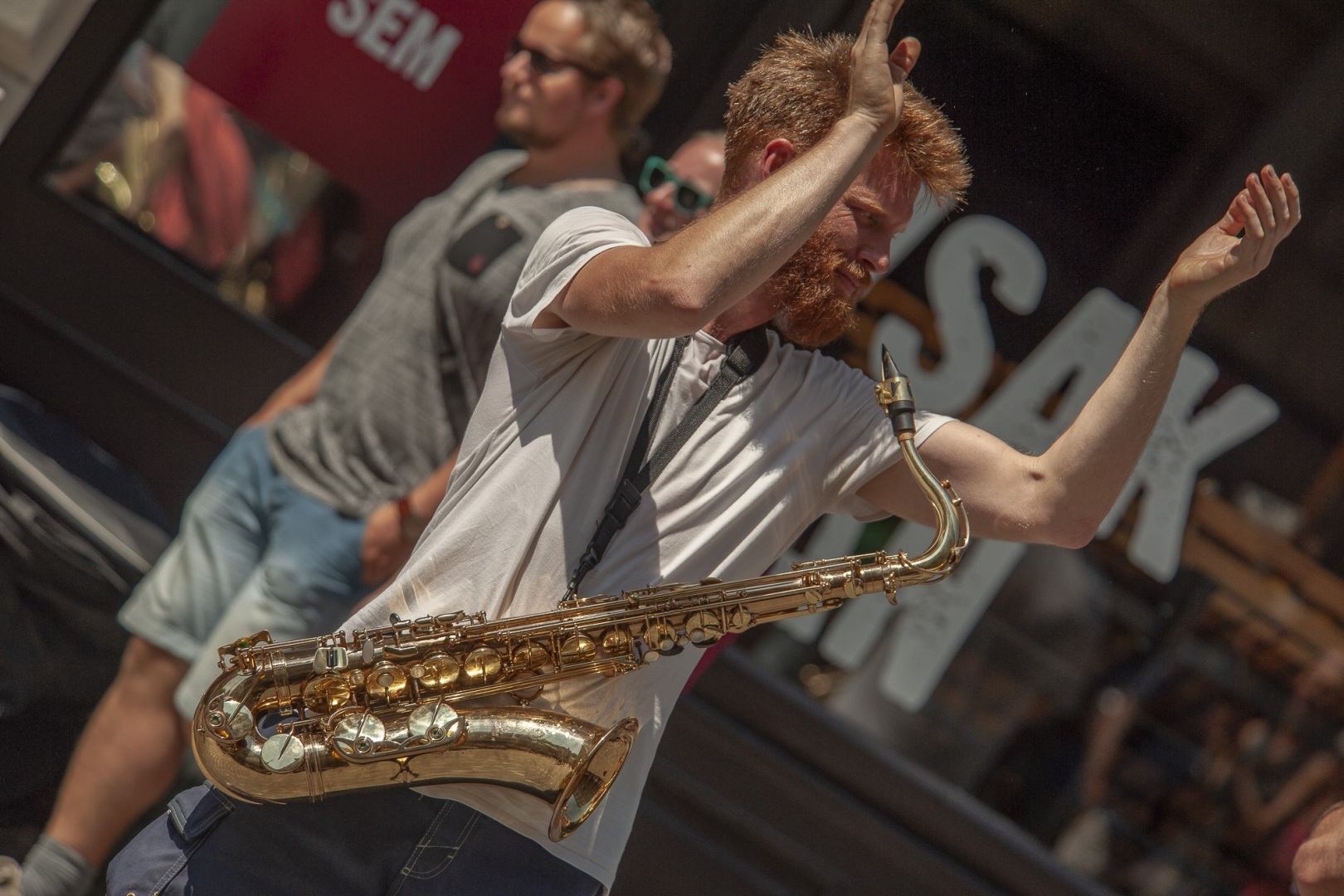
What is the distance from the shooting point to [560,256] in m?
1.88

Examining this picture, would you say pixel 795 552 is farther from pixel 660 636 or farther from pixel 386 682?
pixel 386 682

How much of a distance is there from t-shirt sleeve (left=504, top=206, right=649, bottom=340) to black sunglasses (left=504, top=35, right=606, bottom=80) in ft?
5.28

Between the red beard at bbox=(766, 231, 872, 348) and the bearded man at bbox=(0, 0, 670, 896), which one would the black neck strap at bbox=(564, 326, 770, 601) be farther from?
the bearded man at bbox=(0, 0, 670, 896)

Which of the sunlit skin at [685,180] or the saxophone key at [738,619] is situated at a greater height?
the sunlit skin at [685,180]

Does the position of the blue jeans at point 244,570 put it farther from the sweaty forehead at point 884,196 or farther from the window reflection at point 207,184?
the sweaty forehead at point 884,196

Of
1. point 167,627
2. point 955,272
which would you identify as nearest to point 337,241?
point 167,627

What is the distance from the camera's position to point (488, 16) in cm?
352

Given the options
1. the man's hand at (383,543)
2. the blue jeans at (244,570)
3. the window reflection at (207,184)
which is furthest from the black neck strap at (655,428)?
the window reflection at (207,184)

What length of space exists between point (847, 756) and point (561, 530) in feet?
7.16

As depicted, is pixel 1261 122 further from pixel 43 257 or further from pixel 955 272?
pixel 43 257

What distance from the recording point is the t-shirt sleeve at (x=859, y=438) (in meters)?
2.04

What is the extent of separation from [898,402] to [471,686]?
886mm

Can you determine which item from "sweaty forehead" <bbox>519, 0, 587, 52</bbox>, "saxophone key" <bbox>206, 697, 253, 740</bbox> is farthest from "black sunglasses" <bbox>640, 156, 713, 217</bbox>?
"saxophone key" <bbox>206, 697, 253, 740</bbox>

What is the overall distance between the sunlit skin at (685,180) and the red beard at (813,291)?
47.0 inches
